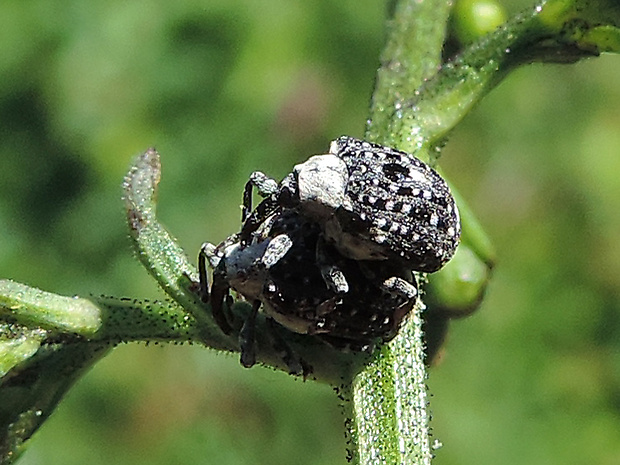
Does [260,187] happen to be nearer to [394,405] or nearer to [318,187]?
[318,187]

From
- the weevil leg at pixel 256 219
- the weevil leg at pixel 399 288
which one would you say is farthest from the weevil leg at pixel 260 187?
the weevil leg at pixel 399 288

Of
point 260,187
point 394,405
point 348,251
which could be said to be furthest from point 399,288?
point 260,187

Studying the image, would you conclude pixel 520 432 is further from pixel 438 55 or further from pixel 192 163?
pixel 438 55

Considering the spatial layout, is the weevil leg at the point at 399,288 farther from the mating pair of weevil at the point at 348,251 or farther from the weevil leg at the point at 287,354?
the weevil leg at the point at 287,354

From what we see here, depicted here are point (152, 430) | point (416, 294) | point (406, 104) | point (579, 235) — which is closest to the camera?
point (416, 294)

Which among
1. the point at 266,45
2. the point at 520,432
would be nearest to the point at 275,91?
the point at 266,45

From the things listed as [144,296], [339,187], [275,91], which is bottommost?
[339,187]
